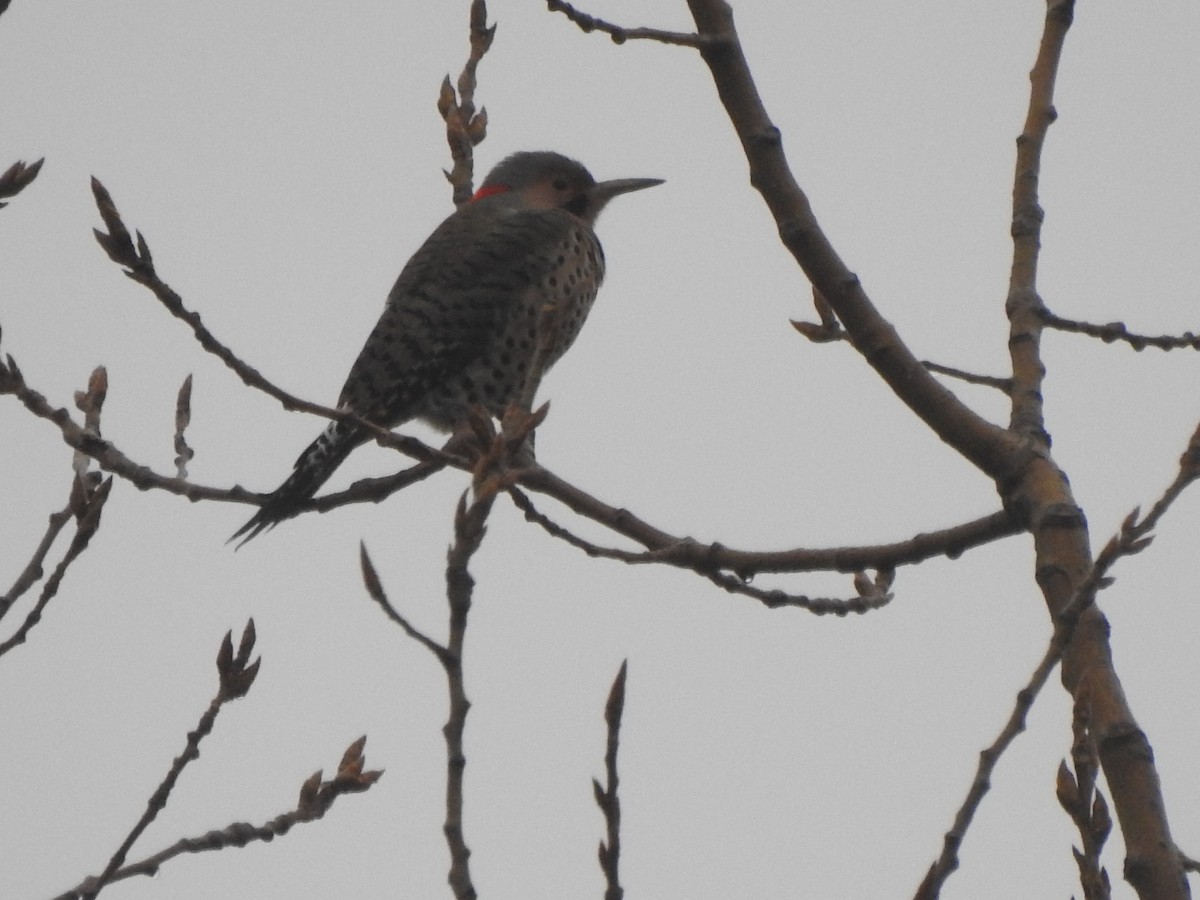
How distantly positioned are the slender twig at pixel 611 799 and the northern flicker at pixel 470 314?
9.77 ft

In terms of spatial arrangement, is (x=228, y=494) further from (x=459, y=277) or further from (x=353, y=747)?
(x=459, y=277)

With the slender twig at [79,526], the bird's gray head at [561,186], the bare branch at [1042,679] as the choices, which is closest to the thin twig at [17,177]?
the slender twig at [79,526]

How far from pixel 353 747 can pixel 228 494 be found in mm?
642

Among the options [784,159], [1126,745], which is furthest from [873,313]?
[1126,745]

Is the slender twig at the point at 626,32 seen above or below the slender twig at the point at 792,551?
above

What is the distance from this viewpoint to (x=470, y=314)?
16.6 ft

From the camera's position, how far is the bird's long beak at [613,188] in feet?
20.1

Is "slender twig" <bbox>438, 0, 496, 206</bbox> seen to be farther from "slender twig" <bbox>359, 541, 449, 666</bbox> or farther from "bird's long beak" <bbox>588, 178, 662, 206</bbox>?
"slender twig" <bbox>359, 541, 449, 666</bbox>

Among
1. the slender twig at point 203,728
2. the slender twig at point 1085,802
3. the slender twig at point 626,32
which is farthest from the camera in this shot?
the slender twig at point 626,32

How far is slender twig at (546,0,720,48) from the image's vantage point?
230cm

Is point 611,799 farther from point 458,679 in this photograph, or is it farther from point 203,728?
point 203,728

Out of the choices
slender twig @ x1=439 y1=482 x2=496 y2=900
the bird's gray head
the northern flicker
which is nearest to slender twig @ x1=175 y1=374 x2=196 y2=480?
the northern flicker

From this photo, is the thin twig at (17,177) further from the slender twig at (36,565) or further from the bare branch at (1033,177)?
the bare branch at (1033,177)

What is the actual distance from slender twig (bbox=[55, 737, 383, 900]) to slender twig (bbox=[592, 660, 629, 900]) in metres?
0.82
